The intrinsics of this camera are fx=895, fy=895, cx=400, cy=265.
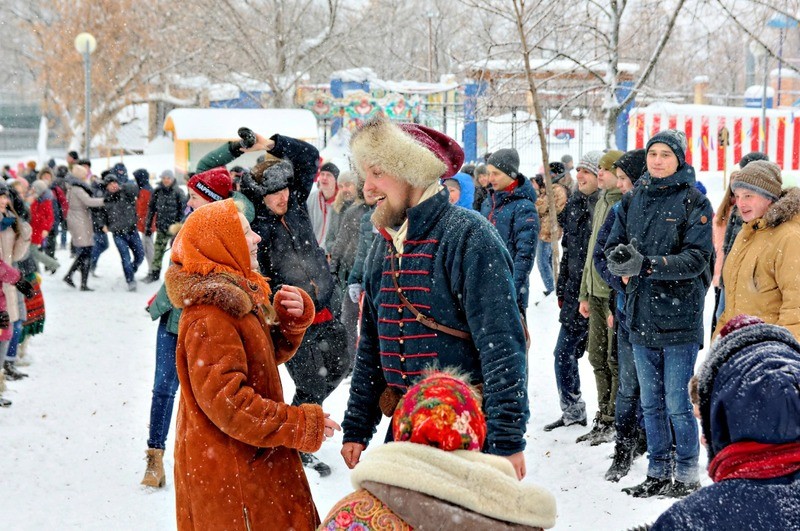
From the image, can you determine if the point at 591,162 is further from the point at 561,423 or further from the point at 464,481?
the point at 464,481

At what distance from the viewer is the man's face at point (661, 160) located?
16.4 ft

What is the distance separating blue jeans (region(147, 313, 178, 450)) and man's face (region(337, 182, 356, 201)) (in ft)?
11.4

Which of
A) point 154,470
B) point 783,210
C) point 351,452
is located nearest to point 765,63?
point 783,210

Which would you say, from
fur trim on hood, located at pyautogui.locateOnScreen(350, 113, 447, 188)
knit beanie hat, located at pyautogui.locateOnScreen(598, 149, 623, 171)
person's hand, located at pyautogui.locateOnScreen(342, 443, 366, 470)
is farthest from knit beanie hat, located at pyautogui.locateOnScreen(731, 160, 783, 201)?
person's hand, located at pyautogui.locateOnScreen(342, 443, 366, 470)

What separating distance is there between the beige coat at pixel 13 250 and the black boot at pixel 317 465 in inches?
131

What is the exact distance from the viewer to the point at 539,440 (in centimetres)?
670

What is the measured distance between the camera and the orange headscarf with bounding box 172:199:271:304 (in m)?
3.29

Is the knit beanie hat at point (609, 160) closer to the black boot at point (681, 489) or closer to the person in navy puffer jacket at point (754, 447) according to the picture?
the black boot at point (681, 489)

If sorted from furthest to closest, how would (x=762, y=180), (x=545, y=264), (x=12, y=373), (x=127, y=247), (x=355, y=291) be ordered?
1. (x=127, y=247)
2. (x=545, y=264)
3. (x=12, y=373)
4. (x=355, y=291)
5. (x=762, y=180)

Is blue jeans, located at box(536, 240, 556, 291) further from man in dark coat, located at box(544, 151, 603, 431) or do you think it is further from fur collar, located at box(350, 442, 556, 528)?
fur collar, located at box(350, 442, 556, 528)

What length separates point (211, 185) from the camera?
203 inches

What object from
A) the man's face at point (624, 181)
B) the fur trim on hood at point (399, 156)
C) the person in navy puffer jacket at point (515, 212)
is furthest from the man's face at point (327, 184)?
the fur trim on hood at point (399, 156)

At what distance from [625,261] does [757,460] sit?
296 centimetres

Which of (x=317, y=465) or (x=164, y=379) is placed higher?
(x=164, y=379)
